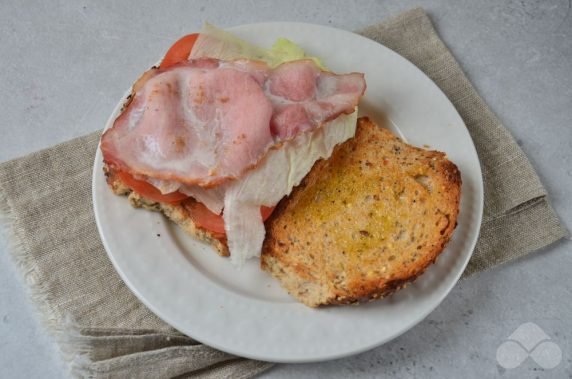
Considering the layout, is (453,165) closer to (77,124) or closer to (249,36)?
(249,36)

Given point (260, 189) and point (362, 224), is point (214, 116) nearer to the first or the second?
Answer: point (260, 189)

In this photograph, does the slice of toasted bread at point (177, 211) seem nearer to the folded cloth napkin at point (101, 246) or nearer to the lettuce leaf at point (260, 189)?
the lettuce leaf at point (260, 189)

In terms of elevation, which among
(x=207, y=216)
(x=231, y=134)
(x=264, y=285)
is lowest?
(x=264, y=285)

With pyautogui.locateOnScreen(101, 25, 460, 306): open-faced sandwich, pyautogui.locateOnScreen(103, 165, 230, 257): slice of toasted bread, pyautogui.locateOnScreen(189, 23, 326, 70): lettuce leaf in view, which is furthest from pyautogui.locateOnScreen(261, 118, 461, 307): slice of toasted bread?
pyautogui.locateOnScreen(189, 23, 326, 70): lettuce leaf

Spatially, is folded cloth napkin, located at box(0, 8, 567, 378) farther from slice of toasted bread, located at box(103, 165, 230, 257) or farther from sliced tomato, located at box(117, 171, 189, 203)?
sliced tomato, located at box(117, 171, 189, 203)

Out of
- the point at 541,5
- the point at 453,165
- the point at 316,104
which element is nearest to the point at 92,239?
the point at 316,104

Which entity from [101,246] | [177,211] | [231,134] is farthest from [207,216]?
[101,246]

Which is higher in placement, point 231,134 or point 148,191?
point 231,134
